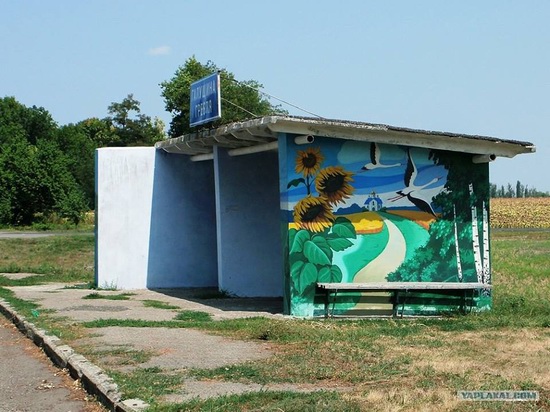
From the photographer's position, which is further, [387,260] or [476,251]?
[476,251]

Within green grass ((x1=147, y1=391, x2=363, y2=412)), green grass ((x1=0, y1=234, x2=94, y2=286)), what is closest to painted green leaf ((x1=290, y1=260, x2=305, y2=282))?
green grass ((x1=147, y1=391, x2=363, y2=412))

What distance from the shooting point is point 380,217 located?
16.5 meters

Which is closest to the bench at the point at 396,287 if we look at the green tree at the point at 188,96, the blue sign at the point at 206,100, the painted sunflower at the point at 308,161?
the painted sunflower at the point at 308,161

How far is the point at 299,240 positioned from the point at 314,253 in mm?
371

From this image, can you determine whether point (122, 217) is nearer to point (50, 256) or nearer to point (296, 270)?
point (296, 270)

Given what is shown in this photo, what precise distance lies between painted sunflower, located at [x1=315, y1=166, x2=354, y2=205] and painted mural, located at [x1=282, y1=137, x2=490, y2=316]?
0.06ft

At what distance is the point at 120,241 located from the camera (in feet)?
73.4

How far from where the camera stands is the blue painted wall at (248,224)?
65.4 feet

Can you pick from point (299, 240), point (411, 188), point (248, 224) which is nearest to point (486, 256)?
point (411, 188)

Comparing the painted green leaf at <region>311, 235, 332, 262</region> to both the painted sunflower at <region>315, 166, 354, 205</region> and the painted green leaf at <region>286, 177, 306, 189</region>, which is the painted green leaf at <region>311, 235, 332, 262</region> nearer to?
the painted sunflower at <region>315, 166, 354, 205</region>

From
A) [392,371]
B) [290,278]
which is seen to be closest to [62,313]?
[290,278]

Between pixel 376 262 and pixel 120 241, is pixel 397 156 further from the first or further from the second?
pixel 120 241

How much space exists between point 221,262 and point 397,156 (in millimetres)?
5263

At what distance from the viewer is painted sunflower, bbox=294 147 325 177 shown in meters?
16.0
